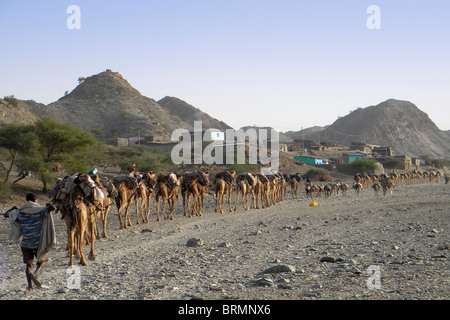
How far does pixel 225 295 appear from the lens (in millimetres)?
7473

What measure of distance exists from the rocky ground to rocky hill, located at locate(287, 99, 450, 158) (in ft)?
479

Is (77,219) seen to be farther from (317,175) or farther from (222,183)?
(317,175)

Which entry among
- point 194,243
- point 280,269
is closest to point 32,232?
point 280,269

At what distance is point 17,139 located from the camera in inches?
1126

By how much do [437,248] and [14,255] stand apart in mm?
10728

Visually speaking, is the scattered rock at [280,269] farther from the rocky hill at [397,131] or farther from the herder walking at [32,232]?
the rocky hill at [397,131]

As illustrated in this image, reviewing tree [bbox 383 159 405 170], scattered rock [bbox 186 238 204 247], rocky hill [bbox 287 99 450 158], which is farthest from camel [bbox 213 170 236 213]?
rocky hill [bbox 287 99 450 158]

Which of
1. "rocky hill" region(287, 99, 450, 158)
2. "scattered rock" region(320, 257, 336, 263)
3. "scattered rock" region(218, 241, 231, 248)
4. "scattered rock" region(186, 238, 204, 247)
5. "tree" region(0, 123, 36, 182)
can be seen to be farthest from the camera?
"rocky hill" region(287, 99, 450, 158)

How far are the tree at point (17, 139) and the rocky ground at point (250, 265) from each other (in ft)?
42.1

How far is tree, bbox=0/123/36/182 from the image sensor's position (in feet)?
92.7

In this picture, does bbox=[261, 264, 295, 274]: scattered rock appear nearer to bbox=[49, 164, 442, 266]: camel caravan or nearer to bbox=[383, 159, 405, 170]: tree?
bbox=[49, 164, 442, 266]: camel caravan

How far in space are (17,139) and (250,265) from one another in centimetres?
2338

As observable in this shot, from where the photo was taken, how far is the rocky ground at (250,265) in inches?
300

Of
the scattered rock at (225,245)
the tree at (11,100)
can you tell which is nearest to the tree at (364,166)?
the tree at (11,100)
